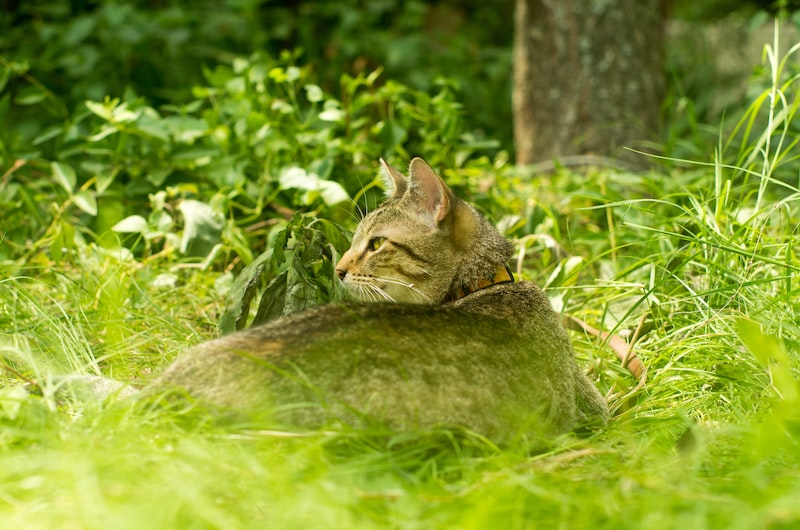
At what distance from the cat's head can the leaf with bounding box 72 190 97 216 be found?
1.73 m

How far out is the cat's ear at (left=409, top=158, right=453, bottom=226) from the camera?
3.18 meters

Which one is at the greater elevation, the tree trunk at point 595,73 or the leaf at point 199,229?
the tree trunk at point 595,73

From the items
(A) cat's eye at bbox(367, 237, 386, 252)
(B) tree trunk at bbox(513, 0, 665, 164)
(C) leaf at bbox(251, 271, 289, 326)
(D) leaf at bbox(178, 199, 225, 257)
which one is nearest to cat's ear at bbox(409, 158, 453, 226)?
(A) cat's eye at bbox(367, 237, 386, 252)

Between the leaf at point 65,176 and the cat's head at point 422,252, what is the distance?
76.0 inches

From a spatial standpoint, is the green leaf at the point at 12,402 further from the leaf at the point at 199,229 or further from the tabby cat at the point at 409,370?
the leaf at the point at 199,229

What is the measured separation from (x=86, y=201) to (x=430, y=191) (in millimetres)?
2073

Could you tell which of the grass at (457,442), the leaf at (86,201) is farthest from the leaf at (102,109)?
the grass at (457,442)

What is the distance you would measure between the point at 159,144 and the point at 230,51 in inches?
160

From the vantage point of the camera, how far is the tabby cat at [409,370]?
7.59ft

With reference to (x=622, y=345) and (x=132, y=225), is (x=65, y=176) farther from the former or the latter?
(x=622, y=345)

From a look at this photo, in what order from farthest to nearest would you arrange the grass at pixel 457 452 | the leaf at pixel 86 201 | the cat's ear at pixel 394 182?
the leaf at pixel 86 201 < the cat's ear at pixel 394 182 < the grass at pixel 457 452

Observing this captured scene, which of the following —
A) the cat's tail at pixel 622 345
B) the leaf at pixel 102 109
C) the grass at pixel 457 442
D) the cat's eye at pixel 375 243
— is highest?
the leaf at pixel 102 109

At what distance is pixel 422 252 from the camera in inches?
126

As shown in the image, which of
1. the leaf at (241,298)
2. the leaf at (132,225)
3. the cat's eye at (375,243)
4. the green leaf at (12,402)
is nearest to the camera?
the green leaf at (12,402)
